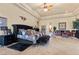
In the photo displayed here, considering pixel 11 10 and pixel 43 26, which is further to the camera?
pixel 43 26

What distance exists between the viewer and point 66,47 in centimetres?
226

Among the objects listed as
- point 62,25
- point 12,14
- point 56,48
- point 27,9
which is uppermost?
point 27,9

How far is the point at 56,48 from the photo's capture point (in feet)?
7.45

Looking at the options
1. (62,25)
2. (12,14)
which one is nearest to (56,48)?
(62,25)

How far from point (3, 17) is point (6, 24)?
139mm

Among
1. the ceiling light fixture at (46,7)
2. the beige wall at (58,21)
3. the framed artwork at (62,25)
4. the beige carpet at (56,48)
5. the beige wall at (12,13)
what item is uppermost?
the ceiling light fixture at (46,7)

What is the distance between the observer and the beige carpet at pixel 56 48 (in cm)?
224

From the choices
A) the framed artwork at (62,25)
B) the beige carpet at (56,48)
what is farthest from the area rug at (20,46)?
the framed artwork at (62,25)

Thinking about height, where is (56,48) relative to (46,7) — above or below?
below

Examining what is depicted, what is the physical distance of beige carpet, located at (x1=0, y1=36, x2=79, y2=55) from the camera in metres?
2.24

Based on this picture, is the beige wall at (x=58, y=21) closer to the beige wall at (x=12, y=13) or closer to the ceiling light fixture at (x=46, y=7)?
the ceiling light fixture at (x=46, y=7)

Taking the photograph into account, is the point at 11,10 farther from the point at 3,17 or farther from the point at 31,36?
the point at 31,36

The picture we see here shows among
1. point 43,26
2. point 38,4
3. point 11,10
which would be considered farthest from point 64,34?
point 11,10

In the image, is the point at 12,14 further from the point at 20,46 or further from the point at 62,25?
the point at 62,25
